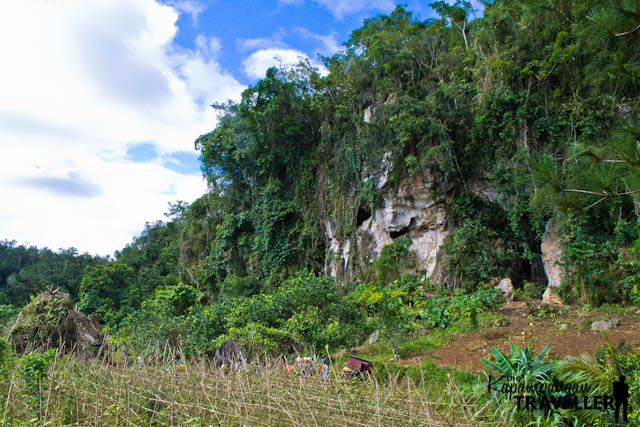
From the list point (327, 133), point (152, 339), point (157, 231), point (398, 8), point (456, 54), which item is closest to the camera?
point (152, 339)

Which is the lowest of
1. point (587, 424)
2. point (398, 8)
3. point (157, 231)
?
point (587, 424)

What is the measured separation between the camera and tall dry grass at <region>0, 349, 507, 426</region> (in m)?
2.34

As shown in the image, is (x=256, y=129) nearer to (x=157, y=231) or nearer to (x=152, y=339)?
(x=152, y=339)

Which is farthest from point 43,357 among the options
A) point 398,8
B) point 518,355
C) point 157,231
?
point 157,231

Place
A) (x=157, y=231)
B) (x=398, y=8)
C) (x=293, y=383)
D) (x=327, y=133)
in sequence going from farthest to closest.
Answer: (x=157, y=231) < (x=398, y=8) < (x=327, y=133) < (x=293, y=383)

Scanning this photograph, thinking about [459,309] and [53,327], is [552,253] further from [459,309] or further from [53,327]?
[53,327]

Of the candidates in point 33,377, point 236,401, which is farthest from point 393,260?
point 33,377

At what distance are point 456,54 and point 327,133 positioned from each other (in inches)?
168

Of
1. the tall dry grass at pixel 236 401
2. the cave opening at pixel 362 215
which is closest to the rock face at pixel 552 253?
the cave opening at pixel 362 215

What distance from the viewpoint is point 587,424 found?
2637mm

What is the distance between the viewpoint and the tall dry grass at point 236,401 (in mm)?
2344

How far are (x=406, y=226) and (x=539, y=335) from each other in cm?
523

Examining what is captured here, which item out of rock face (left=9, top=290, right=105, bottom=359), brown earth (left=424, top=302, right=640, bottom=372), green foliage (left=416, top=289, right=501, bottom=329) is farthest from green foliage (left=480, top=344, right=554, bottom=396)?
rock face (left=9, top=290, right=105, bottom=359)

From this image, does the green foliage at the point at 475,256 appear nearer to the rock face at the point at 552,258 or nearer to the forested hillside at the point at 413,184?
the forested hillside at the point at 413,184
